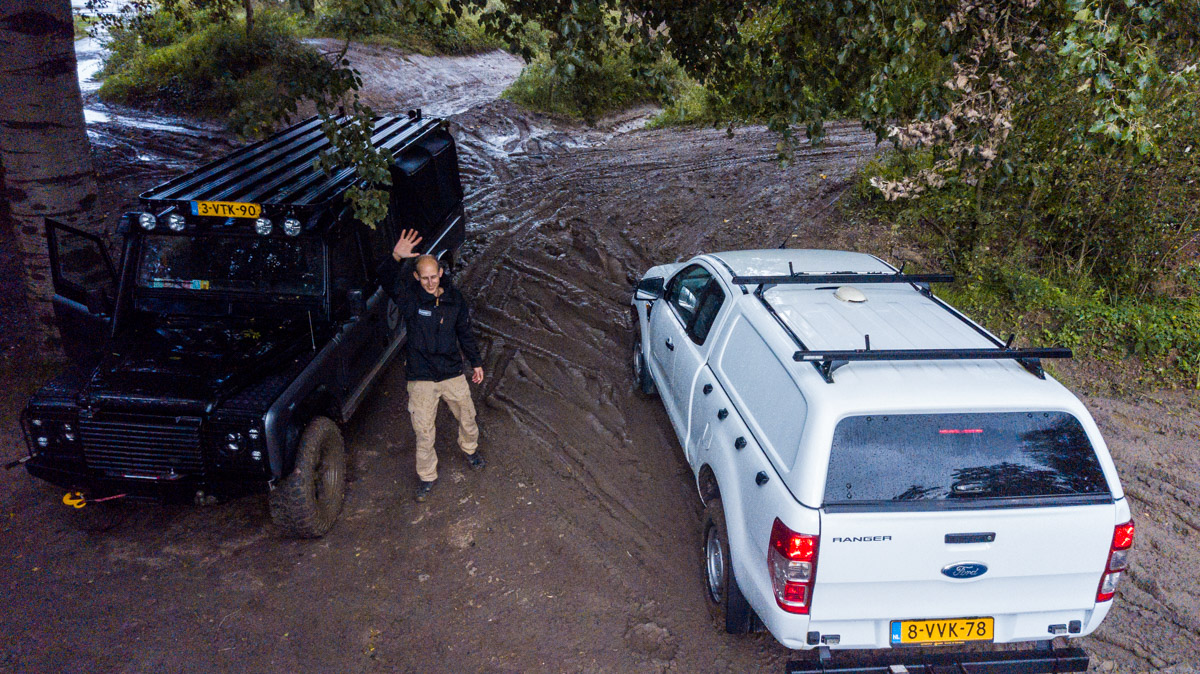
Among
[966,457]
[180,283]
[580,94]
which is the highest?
[580,94]

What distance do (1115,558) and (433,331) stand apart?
4.21 meters

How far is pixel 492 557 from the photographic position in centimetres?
489

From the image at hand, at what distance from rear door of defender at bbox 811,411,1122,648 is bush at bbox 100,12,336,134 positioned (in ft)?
43.7

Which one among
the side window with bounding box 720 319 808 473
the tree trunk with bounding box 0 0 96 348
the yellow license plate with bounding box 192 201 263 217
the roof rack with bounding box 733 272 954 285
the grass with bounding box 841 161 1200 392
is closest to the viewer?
the side window with bounding box 720 319 808 473

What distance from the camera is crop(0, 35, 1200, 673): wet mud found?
4.14 meters

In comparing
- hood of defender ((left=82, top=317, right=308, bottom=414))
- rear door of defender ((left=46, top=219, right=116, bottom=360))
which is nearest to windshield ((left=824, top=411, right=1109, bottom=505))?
hood of defender ((left=82, top=317, right=308, bottom=414))

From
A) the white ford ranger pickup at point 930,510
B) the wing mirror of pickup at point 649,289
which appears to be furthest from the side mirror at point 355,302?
the white ford ranger pickup at point 930,510

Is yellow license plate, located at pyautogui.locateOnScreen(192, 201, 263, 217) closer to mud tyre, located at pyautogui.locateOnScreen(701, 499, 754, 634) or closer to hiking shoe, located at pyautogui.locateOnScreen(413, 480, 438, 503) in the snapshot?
hiking shoe, located at pyautogui.locateOnScreen(413, 480, 438, 503)

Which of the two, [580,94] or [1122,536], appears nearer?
[1122,536]

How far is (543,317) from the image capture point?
8109mm

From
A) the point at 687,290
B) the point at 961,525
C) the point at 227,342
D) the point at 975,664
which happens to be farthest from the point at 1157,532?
the point at 227,342

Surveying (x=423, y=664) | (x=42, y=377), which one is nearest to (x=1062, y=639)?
(x=423, y=664)

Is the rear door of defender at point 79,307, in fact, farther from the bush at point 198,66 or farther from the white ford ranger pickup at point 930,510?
the bush at point 198,66

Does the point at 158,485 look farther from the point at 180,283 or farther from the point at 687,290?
the point at 687,290
